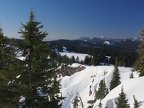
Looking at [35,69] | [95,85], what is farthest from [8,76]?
[95,85]

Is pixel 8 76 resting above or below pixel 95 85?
above

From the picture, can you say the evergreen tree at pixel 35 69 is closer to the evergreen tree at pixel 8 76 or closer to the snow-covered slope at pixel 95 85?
the evergreen tree at pixel 8 76

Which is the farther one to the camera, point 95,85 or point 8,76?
point 95,85

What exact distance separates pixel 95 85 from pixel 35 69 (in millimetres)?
93486

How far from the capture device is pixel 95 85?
346 ft

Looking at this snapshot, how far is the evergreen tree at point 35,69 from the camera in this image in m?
13.9

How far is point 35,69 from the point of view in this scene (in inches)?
554

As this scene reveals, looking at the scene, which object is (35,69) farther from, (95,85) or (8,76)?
(95,85)

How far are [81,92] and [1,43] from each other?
316 feet

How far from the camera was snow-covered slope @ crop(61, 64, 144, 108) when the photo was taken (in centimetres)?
4625

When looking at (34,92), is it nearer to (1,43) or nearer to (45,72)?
(45,72)

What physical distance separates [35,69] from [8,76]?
176cm

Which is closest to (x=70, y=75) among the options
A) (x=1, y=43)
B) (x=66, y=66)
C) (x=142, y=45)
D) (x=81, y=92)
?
(x=66, y=66)

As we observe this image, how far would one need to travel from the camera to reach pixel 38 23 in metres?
14.3
